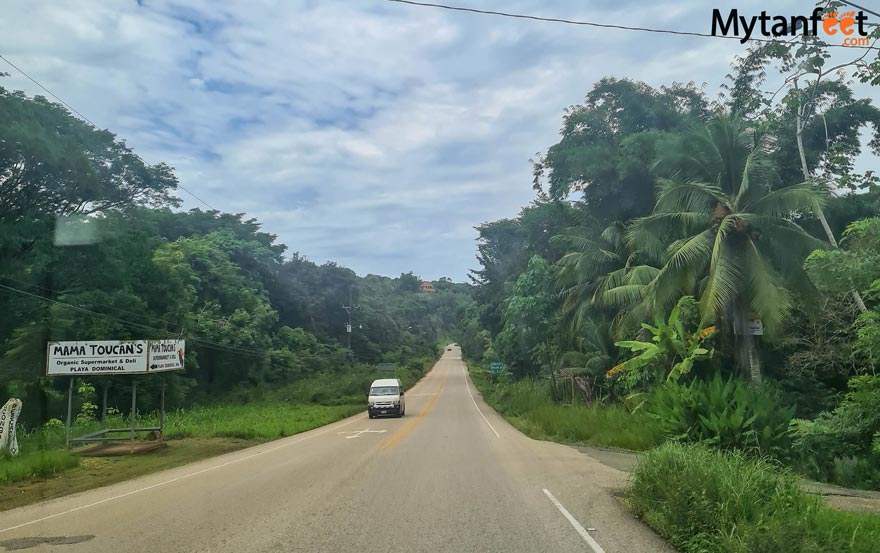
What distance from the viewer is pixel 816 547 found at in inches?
204

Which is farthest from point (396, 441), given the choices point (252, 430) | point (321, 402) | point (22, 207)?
point (321, 402)

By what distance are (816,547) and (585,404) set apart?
23.6 metres

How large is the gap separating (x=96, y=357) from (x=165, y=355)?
6.76 ft

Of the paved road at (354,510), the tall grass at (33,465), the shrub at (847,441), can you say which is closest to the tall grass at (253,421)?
the tall grass at (33,465)

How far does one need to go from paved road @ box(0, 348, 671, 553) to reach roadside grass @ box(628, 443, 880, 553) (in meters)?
0.39

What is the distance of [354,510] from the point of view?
839 centimetres

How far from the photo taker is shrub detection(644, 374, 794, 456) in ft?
42.9

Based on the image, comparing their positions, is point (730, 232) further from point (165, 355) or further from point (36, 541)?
point (36, 541)

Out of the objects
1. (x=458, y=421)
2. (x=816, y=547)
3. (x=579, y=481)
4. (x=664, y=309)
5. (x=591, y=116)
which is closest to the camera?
(x=816, y=547)

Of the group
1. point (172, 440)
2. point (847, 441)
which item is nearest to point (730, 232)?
point (847, 441)

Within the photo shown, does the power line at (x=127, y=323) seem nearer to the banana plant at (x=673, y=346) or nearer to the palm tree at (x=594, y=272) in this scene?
the palm tree at (x=594, y=272)

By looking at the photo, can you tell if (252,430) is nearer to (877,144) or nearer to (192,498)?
(192,498)

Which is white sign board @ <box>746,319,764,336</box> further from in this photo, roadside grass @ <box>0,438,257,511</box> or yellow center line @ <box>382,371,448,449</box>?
roadside grass @ <box>0,438,257,511</box>

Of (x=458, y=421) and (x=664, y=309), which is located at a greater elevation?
(x=664, y=309)
